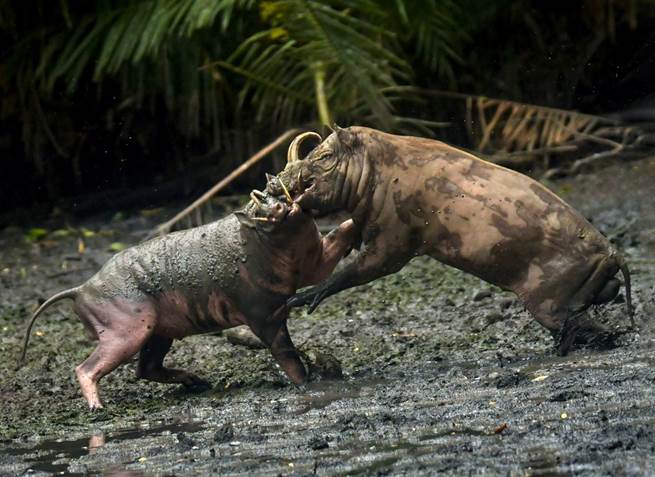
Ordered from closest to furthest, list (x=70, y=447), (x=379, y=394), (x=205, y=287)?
(x=70, y=447) < (x=379, y=394) < (x=205, y=287)

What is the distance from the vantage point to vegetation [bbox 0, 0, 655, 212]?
1095 centimetres

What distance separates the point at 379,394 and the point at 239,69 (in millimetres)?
4794

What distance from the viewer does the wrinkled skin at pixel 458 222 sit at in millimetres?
7195

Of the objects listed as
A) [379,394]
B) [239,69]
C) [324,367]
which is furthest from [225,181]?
[379,394]

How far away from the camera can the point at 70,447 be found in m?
6.27

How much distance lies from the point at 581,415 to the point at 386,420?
0.77 m

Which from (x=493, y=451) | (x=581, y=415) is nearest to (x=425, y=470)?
(x=493, y=451)

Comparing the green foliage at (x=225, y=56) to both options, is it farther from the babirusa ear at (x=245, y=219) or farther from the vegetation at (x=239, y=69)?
the babirusa ear at (x=245, y=219)

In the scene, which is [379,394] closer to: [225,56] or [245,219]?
[245,219]

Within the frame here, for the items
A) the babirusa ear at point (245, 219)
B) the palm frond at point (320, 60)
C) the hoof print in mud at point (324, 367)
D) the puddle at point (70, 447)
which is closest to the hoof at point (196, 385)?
the hoof print in mud at point (324, 367)

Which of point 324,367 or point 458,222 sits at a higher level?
point 458,222

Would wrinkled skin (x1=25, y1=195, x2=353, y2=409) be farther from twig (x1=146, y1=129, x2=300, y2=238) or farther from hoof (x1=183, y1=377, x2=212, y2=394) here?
twig (x1=146, y1=129, x2=300, y2=238)

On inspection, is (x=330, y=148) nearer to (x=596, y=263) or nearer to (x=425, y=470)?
(x=596, y=263)

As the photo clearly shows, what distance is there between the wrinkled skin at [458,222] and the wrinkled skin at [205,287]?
0.43 feet
